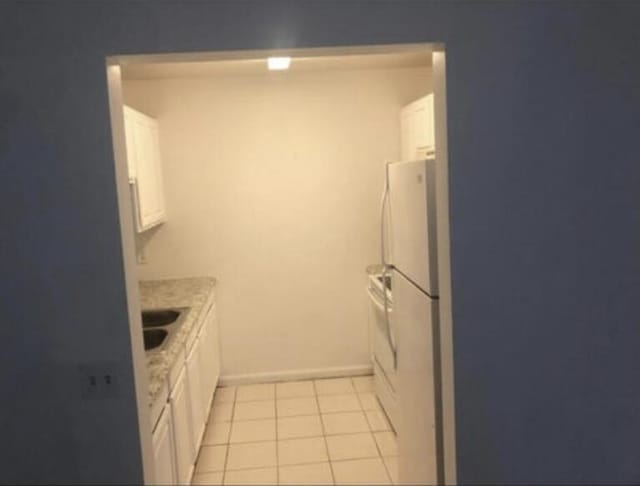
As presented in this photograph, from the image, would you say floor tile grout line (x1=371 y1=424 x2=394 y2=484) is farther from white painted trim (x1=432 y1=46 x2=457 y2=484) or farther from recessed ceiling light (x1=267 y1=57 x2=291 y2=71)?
recessed ceiling light (x1=267 y1=57 x2=291 y2=71)

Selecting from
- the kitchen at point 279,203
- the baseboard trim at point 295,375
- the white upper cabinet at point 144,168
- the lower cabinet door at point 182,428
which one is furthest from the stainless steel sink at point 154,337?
the baseboard trim at point 295,375

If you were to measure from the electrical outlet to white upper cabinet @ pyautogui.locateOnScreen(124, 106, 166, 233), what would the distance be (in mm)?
1645

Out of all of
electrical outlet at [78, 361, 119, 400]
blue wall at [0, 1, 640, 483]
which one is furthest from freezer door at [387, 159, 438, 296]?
electrical outlet at [78, 361, 119, 400]

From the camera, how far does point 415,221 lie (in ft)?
7.52

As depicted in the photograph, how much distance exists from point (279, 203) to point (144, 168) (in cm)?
121

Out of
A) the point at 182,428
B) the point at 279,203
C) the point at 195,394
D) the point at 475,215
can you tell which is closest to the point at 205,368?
the point at 195,394

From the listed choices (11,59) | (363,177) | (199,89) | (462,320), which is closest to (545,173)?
(462,320)

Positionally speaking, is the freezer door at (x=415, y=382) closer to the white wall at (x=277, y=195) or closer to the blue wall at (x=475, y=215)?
the blue wall at (x=475, y=215)

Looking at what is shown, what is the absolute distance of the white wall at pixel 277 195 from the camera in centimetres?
452

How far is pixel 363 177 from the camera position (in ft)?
15.3

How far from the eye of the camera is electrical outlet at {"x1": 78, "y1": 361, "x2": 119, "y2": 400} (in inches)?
68.3

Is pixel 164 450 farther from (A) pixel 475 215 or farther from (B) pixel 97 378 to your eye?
(A) pixel 475 215

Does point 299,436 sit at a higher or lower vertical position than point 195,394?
lower

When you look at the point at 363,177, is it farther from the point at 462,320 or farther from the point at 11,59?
the point at 11,59
